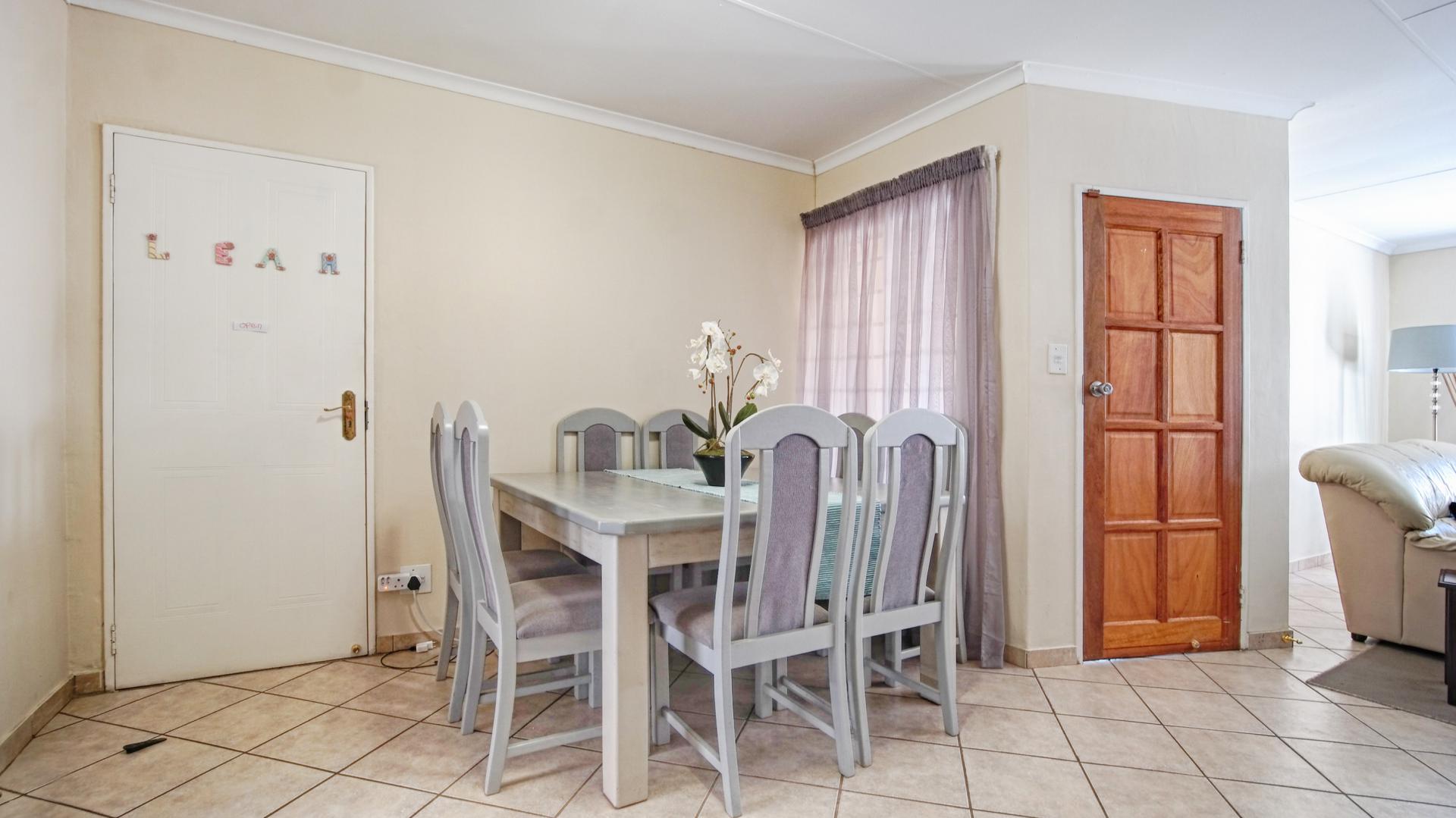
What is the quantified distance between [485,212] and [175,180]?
43.3 inches

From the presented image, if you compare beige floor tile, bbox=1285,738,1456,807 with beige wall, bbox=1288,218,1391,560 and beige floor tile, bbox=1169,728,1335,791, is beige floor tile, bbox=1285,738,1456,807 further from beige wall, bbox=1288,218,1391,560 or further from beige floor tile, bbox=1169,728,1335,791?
beige wall, bbox=1288,218,1391,560

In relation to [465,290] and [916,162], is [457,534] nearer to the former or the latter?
[465,290]

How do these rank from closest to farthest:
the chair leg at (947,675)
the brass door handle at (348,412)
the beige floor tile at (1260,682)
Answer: the chair leg at (947,675) < the beige floor tile at (1260,682) < the brass door handle at (348,412)

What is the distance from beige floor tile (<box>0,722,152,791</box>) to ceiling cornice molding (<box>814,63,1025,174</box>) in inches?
148

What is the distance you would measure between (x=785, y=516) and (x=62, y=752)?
2.20m

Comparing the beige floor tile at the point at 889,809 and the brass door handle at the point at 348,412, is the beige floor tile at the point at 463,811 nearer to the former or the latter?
the beige floor tile at the point at 889,809

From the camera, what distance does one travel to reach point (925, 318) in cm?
335

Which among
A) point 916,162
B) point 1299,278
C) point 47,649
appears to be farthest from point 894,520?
point 1299,278

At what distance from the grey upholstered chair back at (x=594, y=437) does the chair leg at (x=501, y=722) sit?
1490 millimetres

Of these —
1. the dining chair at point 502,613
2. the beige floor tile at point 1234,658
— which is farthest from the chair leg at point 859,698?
the beige floor tile at point 1234,658

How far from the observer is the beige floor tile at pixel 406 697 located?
2.45m

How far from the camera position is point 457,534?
2.31m

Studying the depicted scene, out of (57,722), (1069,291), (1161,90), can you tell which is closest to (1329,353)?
(1161,90)

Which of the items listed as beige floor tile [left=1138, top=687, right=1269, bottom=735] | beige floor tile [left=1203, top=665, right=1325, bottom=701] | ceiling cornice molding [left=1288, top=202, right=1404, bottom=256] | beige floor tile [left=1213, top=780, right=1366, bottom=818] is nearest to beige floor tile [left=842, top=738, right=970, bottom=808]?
beige floor tile [left=1213, top=780, right=1366, bottom=818]
